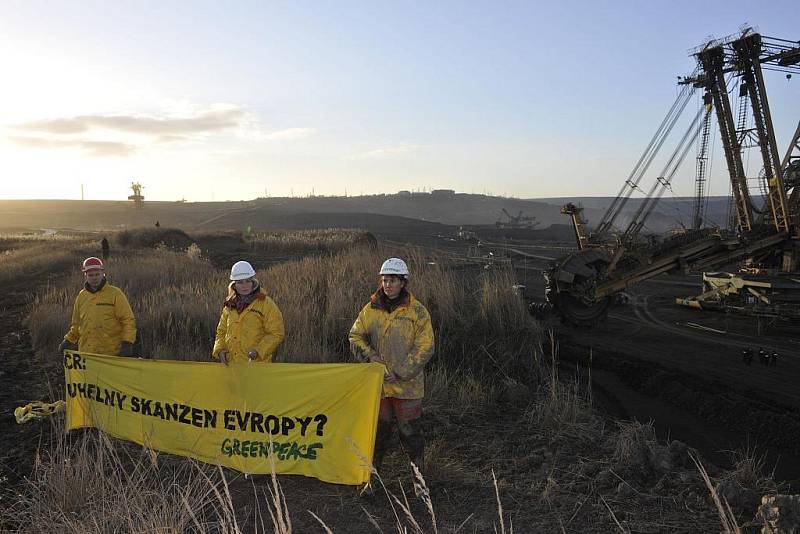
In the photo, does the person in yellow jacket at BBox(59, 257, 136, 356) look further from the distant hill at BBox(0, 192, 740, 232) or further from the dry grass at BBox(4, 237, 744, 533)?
the distant hill at BBox(0, 192, 740, 232)

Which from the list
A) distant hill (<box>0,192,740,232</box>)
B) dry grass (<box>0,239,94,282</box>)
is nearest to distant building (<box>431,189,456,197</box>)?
distant hill (<box>0,192,740,232</box>)

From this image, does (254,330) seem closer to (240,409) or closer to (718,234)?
(240,409)

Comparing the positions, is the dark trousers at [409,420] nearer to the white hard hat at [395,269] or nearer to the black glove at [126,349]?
the white hard hat at [395,269]

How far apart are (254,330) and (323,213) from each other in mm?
108131

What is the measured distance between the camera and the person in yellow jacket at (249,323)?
566 cm

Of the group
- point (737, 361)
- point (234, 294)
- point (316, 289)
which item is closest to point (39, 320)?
point (316, 289)

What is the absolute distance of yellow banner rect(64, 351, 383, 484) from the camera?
16.8 feet

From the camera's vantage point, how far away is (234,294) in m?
5.80

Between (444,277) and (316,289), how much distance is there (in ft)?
8.54

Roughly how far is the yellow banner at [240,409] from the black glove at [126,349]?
0.70 ft

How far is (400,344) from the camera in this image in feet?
15.9

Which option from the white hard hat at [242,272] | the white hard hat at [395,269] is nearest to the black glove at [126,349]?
the white hard hat at [242,272]

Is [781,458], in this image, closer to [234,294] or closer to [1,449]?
[234,294]

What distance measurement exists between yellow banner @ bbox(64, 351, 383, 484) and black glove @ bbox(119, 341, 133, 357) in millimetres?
214
